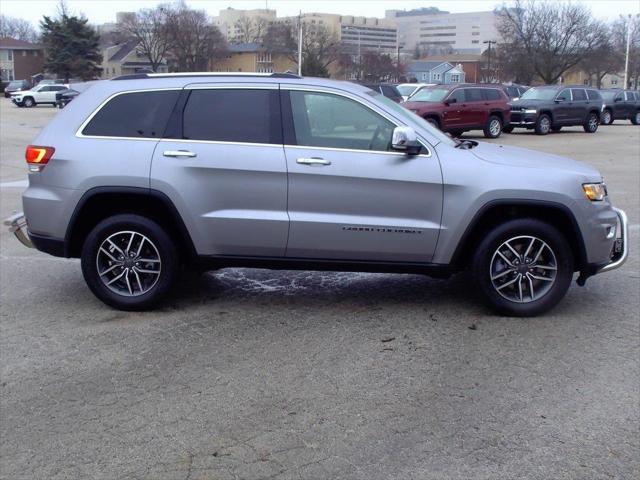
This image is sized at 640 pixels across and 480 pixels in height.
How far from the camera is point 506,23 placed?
73.5m

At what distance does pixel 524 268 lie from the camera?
5.82 m

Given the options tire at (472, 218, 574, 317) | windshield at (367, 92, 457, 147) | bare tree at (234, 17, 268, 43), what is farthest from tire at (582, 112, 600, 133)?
bare tree at (234, 17, 268, 43)

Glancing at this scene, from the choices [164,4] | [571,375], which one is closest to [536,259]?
[571,375]

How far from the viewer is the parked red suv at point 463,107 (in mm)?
23516

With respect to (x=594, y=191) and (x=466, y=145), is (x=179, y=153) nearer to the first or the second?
(x=466, y=145)

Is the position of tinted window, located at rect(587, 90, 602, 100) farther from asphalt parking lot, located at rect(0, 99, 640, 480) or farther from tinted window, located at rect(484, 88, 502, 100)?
asphalt parking lot, located at rect(0, 99, 640, 480)

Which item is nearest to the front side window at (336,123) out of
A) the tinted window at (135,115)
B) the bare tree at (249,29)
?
the tinted window at (135,115)

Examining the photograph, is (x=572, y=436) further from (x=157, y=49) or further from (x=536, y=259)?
(x=157, y=49)

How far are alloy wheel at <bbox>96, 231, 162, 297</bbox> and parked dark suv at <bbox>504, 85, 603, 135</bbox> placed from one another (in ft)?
77.5

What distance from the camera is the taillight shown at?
582cm

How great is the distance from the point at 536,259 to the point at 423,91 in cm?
1967

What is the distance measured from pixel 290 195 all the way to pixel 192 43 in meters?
68.5

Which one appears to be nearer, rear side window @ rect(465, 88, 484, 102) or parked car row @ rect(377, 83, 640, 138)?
parked car row @ rect(377, 83, 640, 138)

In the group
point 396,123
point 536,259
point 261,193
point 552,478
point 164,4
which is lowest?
point 552,478
